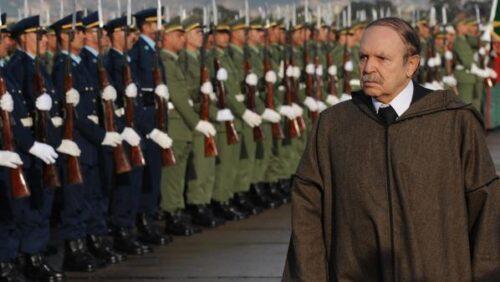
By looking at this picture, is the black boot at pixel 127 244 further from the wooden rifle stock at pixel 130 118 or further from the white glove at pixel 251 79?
the white glove at pixel 251 79

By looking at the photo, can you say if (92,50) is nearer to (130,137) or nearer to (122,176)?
(130,137)

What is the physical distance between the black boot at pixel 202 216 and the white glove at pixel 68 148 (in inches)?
114

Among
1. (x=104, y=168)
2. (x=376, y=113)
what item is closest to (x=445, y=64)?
(x=104, y=168)

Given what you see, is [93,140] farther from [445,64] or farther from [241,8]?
[445,64]

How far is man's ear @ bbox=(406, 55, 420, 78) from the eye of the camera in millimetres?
5387

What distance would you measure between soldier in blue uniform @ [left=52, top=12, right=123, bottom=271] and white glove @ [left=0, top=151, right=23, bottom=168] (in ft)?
3.63

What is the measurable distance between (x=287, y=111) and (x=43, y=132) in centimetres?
570

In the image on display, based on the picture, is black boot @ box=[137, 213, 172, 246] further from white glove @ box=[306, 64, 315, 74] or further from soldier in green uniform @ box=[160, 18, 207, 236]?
white glove @ box=[306, 64, 315, 74]

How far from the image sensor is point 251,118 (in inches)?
566

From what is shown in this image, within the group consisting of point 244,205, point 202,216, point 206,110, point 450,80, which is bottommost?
point 450,80

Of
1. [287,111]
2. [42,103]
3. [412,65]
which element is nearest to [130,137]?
[42,103]

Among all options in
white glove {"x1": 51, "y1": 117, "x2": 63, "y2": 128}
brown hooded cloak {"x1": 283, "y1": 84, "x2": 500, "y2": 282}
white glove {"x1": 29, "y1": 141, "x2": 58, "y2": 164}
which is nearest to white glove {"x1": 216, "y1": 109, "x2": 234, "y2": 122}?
white glove {"x1": 51, "y1": 117, "x2": 63, "y2": 128}

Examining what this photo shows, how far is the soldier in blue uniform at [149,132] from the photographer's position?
12.1 metres

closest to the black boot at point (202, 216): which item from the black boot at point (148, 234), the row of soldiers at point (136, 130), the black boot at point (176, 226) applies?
the row of soldiers at point (136, 130)
